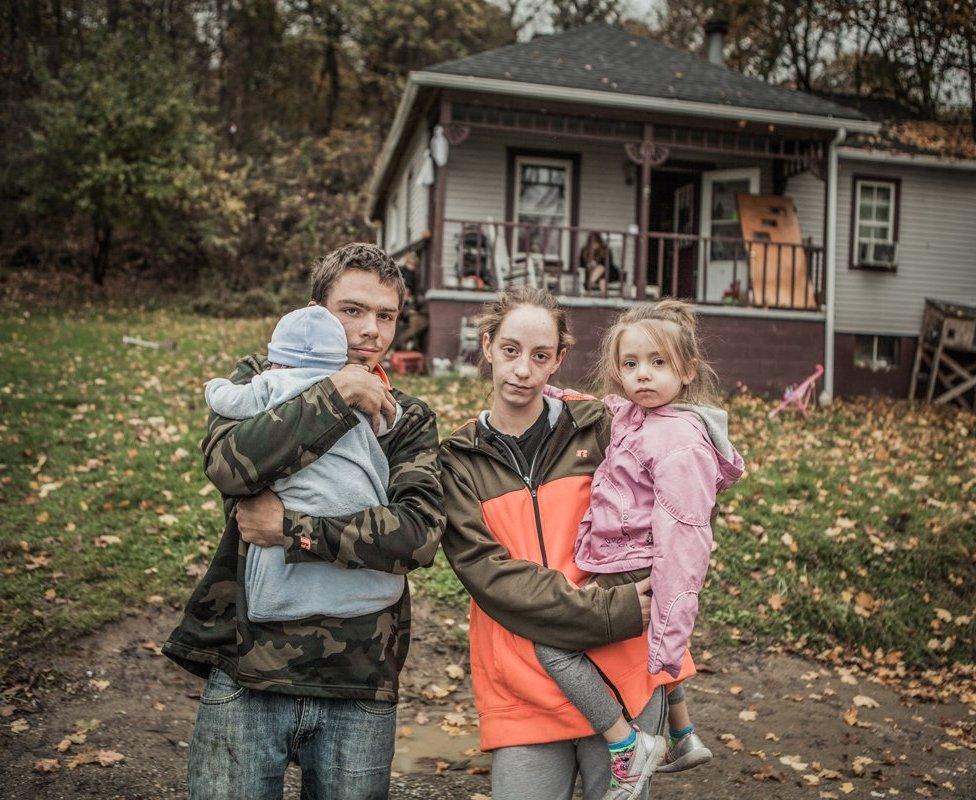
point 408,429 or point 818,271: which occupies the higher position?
point 818,271

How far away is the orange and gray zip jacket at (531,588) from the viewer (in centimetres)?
222

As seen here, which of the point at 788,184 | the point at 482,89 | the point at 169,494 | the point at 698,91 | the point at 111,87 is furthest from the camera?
the point at 111,87

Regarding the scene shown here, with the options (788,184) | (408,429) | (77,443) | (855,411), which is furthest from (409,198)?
(408,429)

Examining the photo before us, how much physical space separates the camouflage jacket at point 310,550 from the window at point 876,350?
52.1 feet

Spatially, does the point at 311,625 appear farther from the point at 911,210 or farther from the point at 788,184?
the point at 911,210

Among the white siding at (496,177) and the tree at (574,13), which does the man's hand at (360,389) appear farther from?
the tree at (574,13)

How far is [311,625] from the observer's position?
2.14m

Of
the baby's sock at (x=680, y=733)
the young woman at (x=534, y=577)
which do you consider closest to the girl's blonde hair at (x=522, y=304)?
the young woman at (x=534, y=577)

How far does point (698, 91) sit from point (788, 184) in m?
3.17

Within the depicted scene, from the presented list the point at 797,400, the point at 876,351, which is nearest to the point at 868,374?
the point at 876,351

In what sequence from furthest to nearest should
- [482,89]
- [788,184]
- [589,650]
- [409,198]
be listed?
[409,198] < [788,184] < [482,89] < [589,650]

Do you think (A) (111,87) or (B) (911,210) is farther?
(A) (111,87)

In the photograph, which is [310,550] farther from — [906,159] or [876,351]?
[906,159]

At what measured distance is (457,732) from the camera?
174 inches
